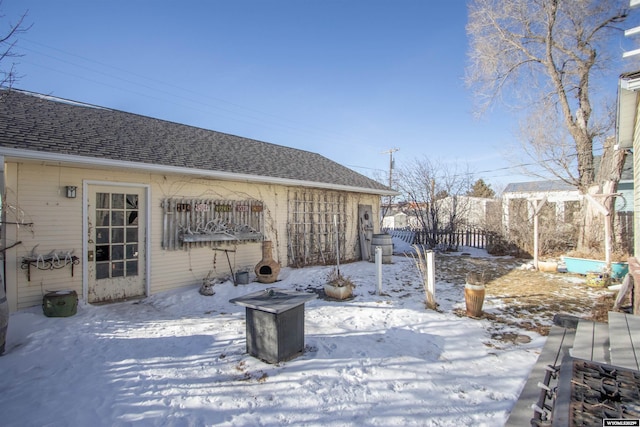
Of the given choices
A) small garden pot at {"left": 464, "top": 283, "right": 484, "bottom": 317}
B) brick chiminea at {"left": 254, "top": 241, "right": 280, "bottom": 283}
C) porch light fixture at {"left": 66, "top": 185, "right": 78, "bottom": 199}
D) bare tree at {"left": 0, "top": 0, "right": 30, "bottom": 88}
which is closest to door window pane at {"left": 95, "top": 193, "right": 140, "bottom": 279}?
porch light fixture at {"left": 66, "top": 185, "right": 78, "bottom": 199}

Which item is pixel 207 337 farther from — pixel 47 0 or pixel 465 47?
pixel 465 47

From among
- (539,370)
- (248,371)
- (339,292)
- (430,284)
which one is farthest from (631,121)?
(248,371)

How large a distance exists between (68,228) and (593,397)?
673cm

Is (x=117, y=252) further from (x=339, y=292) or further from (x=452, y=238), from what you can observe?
(x=452, y=238)

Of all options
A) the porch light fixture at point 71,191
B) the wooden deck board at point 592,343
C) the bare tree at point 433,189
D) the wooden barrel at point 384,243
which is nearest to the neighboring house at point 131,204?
the porch light fixture at point 71,191

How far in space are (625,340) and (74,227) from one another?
24.3 ft

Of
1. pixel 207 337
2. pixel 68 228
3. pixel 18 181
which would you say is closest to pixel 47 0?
pixel 18 181

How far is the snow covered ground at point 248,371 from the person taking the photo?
8.05ft

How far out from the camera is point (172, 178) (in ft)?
21.0

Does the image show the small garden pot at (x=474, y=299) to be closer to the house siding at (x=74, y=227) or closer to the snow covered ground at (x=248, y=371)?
the snow covered ground at (x=248, y=371)

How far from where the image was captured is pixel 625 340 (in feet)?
9.67

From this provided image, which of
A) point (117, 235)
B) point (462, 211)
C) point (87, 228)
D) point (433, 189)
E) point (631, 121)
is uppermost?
point (631, 121)

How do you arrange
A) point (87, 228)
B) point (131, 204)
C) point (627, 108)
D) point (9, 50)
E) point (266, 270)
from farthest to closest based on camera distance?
point (266, 270), point (131, 204), point (87, 228), point (627, 108), point (9, 50)

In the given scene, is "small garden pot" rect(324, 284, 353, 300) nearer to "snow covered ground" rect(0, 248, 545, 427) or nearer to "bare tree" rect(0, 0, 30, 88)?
"snow covered ground" rect(0, 248, 545, 427)
